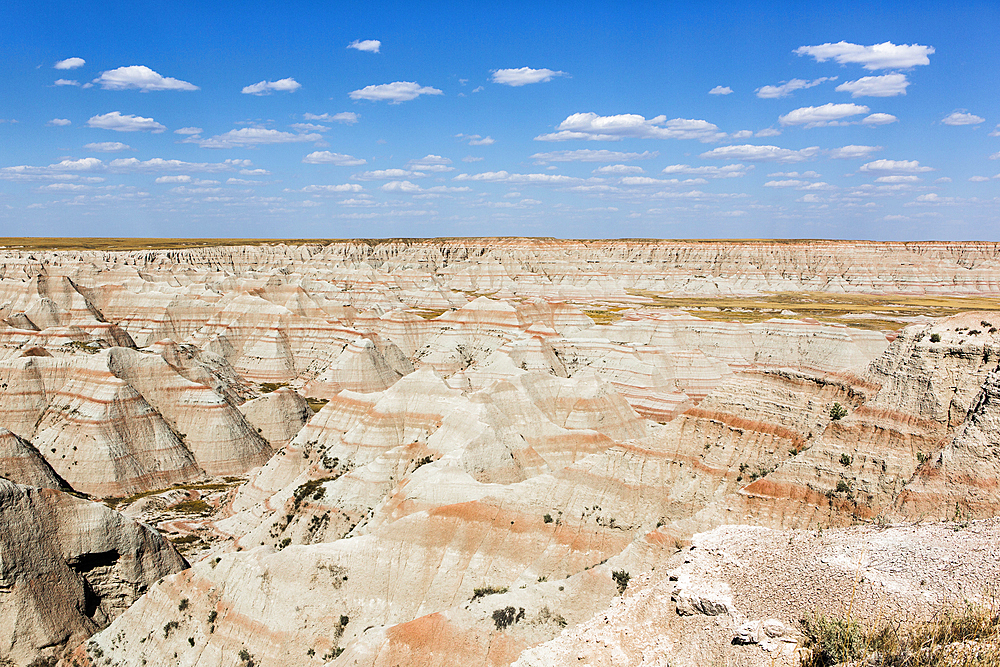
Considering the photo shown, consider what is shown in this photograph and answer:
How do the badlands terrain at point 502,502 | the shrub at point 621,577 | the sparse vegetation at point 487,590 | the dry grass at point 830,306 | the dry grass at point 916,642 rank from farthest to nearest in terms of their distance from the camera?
the dry grass at point 830,306, the sparse vegetation at point 487,590, the shrub at point 621,577, the badlands terrain at point 502,502, the dry grass at point 916,642

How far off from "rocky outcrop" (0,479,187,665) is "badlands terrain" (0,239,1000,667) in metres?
0.09

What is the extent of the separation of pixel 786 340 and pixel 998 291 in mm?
105130

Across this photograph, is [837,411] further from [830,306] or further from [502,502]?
[830,306]

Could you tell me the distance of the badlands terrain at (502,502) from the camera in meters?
12.4

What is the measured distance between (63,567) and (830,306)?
117 meters

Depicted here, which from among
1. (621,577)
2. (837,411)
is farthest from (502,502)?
(837,411)

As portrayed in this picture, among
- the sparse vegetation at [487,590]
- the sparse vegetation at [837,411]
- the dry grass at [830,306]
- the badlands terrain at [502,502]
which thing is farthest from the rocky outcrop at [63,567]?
the dry grass at [830,306]

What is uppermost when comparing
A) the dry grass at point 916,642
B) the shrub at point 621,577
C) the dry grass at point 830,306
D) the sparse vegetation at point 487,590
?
the dry grass at point 916,642

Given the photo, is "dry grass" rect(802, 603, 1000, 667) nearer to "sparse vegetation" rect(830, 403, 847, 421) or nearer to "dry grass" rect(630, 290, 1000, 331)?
"sparse vegetation" rect(830, 403, 847, 421)

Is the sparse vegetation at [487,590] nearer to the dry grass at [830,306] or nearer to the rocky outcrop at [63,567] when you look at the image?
the rocky outcrop at [63,567]

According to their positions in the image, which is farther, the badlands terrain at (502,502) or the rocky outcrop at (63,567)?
the rocky outcrop at (63,567)

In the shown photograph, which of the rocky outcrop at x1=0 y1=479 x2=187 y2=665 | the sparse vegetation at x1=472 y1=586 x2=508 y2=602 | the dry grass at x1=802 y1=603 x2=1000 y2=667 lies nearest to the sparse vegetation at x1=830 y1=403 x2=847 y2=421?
the sparse vegetation at x1=472 y1=586 x2=508 y2=602

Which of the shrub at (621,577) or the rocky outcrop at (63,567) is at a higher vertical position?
the shrub at (621,577)

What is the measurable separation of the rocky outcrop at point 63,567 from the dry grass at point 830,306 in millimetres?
75387
